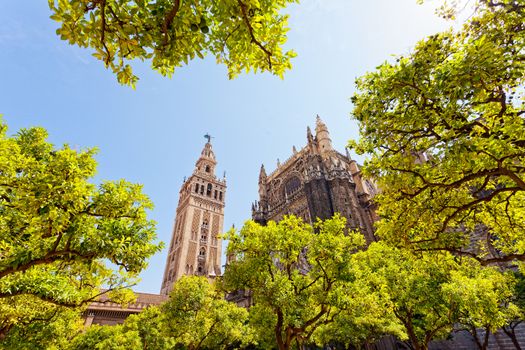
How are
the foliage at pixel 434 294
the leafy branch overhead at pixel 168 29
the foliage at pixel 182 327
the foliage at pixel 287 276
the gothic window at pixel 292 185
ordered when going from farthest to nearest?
1. the gothic window at pixel 292 185
2. the foliage at pixel 182 327
3. the foliage at pixel 434 294
4. the foliage at pixel 287 276
5. the leafy branch overhead at pixel 168 29

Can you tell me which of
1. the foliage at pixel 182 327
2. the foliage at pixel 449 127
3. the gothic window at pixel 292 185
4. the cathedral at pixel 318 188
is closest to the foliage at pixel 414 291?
the foliage at pixel 449 127

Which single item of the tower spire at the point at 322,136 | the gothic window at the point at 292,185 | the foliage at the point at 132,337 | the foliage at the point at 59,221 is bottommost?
the foliage at the point at 132,337

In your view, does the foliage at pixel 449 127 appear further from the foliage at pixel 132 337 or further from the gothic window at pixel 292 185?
the gothic window at pixel 292 185

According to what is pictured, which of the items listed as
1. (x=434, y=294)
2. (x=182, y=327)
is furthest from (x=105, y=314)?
(x=434, y=294)

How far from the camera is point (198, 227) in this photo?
54.3 meters

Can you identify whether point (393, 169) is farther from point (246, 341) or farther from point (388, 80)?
point (246, 341)

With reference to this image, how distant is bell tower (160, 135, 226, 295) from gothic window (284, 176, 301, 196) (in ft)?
58.4

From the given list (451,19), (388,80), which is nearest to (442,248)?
(388,80)

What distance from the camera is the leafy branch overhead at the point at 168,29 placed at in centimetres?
253

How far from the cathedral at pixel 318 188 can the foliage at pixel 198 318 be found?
45.8 feet

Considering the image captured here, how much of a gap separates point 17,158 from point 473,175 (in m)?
9.61

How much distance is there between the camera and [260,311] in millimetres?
11602

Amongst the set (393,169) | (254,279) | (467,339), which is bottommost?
(467,339)

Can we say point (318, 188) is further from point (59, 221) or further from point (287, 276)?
point (59, 221)
